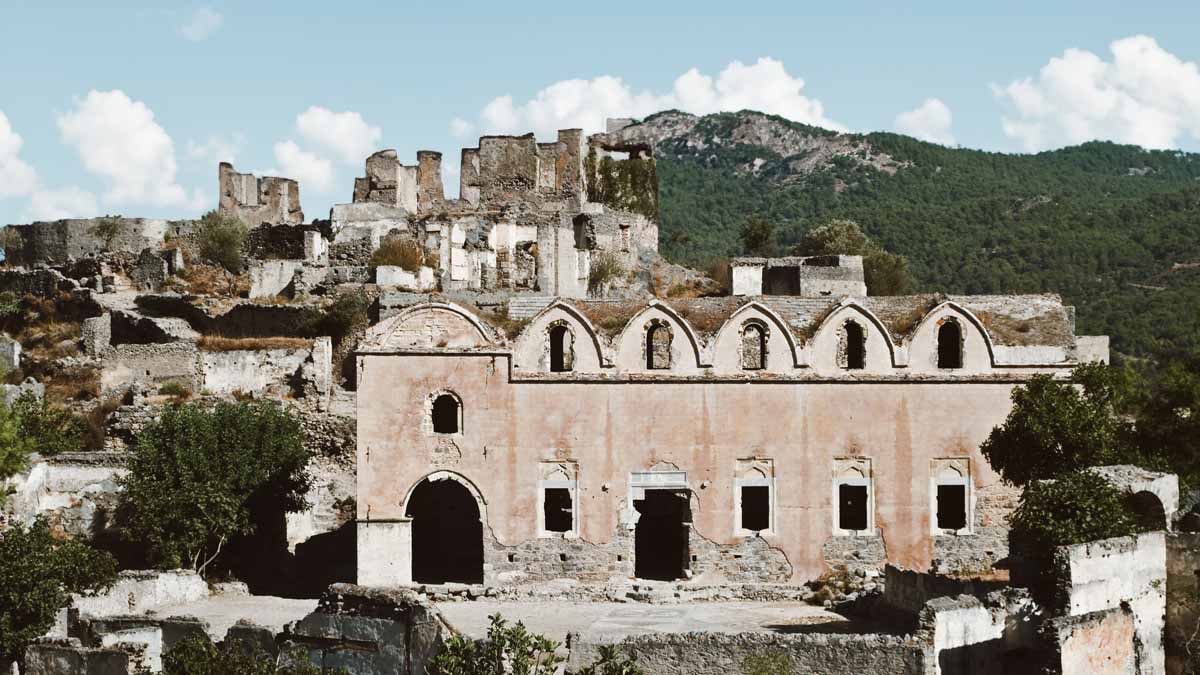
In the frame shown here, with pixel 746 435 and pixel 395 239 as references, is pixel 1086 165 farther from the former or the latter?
pixel 746 435

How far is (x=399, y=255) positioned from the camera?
47.3m

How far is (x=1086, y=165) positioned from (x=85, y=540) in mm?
84606

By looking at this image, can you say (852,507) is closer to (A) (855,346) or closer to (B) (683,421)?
(A) (855,346)

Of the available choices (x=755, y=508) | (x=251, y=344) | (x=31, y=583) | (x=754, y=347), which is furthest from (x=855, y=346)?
(x=251, y=344)

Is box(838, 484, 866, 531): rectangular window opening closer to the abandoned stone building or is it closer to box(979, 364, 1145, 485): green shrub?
the abandoned stone building

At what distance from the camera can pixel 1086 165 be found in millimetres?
105250

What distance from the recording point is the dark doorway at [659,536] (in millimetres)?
33156

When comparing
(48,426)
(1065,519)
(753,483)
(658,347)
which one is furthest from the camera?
(48,426)

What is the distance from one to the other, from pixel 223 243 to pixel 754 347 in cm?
2355

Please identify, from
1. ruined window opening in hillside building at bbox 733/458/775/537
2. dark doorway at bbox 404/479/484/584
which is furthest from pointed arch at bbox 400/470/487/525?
ruined window opening in hillside building at bbox 733/458/775/537

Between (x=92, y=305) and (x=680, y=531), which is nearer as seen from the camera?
(x=680, y=531)

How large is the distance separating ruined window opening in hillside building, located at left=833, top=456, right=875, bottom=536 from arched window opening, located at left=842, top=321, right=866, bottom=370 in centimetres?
184

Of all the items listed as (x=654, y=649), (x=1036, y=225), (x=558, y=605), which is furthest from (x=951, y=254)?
(x=654, y=649)

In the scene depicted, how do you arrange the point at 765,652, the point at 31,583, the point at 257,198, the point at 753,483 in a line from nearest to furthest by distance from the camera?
the point at 765,652 → the point at 31,583 → the point at 753,483 → the point at 257,198
